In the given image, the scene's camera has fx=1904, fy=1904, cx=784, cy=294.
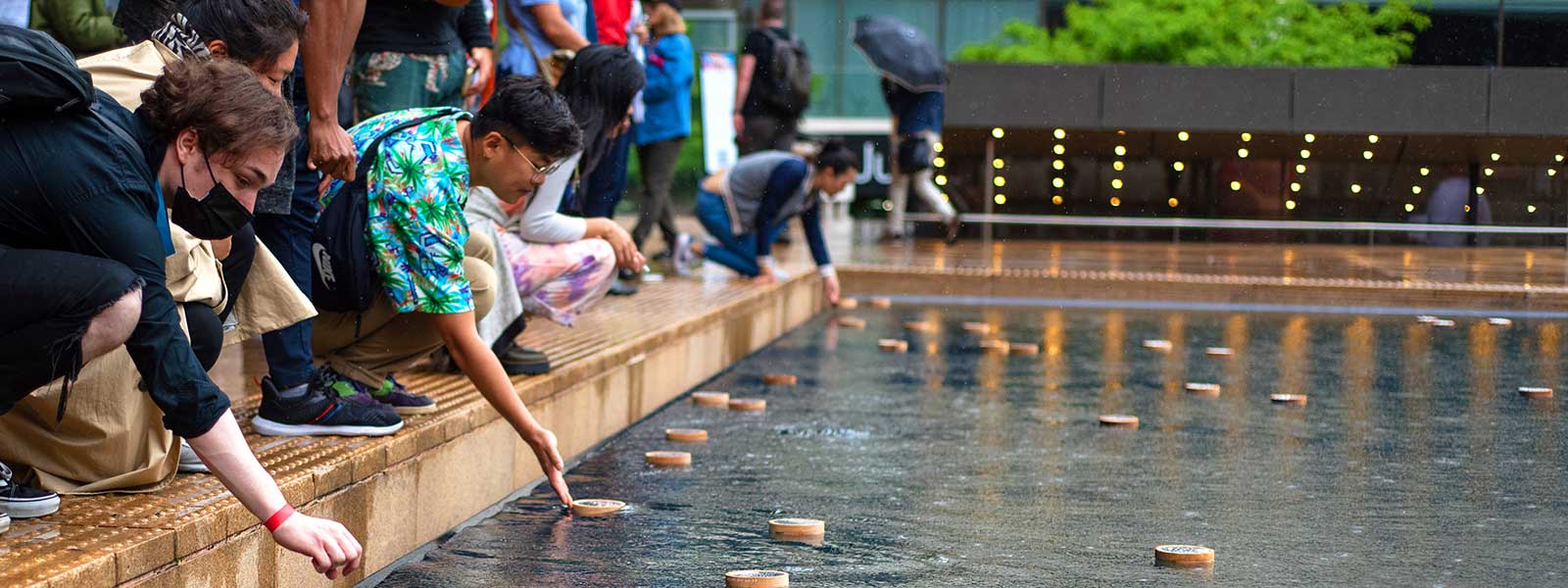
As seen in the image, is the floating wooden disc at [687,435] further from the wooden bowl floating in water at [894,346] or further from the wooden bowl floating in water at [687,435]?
the wooden bowl floating in water at [894,346]

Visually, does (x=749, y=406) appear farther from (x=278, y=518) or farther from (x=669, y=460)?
(x=278, y=518)

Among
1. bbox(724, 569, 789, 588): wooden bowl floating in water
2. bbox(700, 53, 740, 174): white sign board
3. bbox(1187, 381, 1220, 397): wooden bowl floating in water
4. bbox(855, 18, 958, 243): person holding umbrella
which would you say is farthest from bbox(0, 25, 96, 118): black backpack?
bbox(855, 18, 958, 243): person holding umbrella

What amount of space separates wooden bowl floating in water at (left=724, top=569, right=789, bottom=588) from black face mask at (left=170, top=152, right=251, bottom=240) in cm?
122

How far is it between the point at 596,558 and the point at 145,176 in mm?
1508

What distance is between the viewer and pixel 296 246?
448 centimetres

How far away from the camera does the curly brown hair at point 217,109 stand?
3.01m

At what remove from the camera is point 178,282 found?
353cm

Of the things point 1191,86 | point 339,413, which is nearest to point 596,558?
point 339,413

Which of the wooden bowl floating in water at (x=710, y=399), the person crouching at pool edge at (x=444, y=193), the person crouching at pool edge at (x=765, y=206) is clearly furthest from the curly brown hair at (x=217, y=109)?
the person crouching at pool edge at (x=765, y=206)

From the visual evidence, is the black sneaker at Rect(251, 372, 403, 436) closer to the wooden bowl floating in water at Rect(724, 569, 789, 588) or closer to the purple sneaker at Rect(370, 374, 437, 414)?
the purple sneaker at Rect(370, 374, 437, 414)

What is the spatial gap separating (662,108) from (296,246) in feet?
19.1

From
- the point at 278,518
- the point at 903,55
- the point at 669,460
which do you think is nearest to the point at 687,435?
the point at 669,460

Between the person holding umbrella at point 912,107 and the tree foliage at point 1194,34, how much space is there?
6209 millimetres

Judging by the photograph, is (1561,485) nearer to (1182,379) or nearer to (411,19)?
(1182,379)
